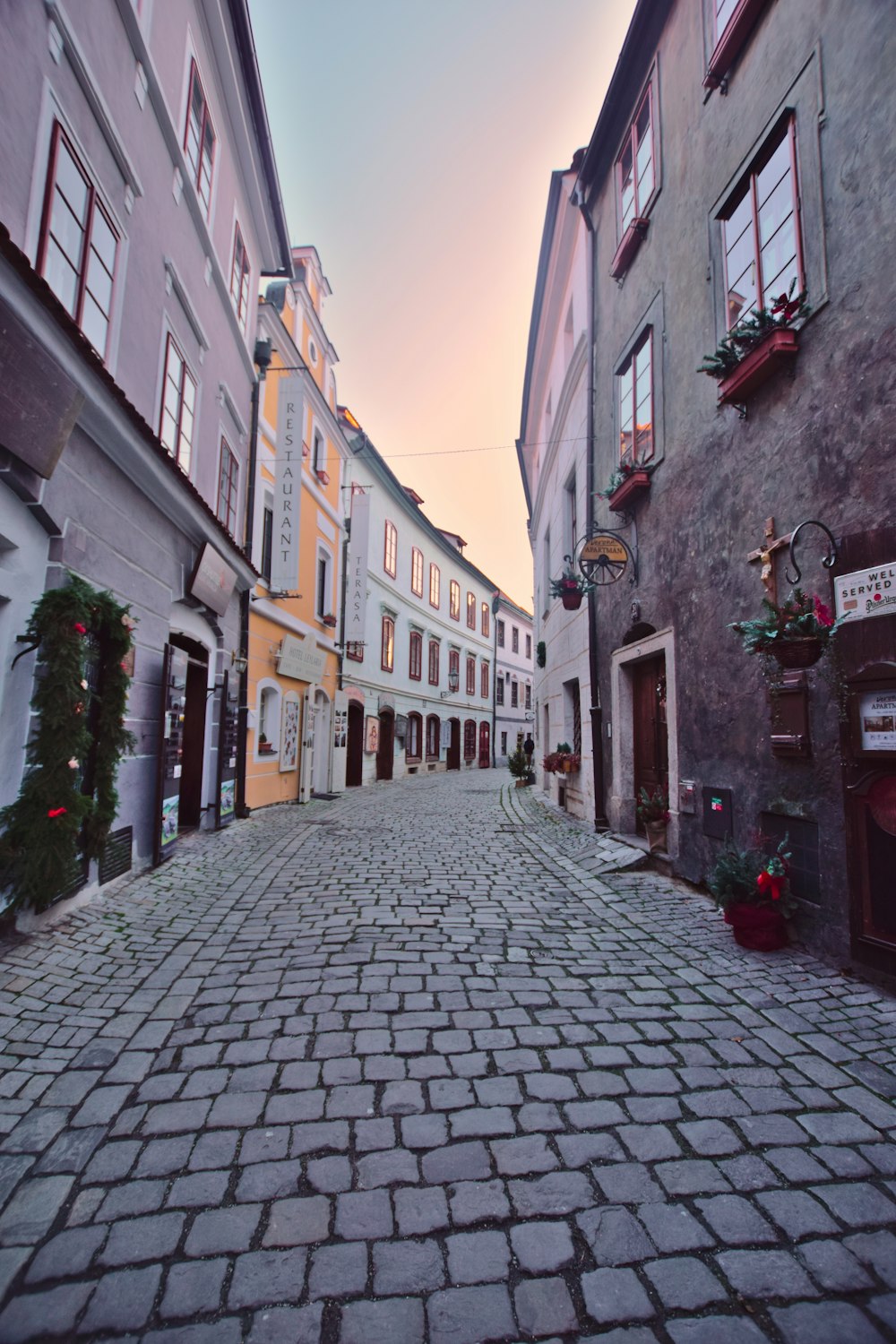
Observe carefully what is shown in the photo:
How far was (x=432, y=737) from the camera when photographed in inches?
1074

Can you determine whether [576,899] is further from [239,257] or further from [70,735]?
[239,257]

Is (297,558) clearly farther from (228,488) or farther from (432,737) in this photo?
(432,737)

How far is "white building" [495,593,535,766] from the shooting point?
37.2 metres

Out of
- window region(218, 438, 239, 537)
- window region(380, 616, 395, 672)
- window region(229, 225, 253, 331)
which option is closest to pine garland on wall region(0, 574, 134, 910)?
window region(218, 438, 239, 537)

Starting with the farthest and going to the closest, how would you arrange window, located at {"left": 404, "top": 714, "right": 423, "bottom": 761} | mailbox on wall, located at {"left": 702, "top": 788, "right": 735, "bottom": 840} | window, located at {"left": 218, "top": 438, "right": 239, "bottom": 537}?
1. window, located at {"left": 404, "top": 714, "right": 423, "bottom": 761}
2. window, located at {"left": 218, "top": 438, "right": 239, "bottom": 537}
3. mailbox on wall, located at {"left": 702, "top": 788, "right": 735, "bottom": 840}

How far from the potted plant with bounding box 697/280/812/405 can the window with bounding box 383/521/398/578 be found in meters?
17.0

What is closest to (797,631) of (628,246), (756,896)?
(756,896)

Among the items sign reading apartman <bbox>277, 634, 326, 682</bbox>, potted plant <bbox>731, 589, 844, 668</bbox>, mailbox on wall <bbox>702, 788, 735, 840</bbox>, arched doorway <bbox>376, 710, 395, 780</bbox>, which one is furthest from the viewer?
arched doorway <bbox>376, 710, 395, 780</bbox>

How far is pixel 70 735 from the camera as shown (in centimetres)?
458

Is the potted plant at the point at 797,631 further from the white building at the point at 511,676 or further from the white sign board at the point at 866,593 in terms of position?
the white building at the point at 511,676

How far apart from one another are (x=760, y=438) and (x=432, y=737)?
22665 mm

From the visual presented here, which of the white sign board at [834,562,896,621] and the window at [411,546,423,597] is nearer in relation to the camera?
the white sign board at [834,562,896,621]

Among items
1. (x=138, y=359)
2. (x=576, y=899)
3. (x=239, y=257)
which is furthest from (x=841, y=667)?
(x=239, y=257)

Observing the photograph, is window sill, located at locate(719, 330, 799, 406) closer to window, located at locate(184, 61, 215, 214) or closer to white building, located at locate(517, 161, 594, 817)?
white building, located at locate(517, 161, 594, 817)
